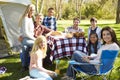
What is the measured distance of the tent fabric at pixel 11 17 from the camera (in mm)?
9688

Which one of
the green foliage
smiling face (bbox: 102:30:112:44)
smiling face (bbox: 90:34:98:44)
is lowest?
the green foliage

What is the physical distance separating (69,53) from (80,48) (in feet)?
0.85

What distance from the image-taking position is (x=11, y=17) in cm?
988

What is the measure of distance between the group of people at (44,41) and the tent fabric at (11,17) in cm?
168

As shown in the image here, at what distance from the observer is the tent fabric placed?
9.69m

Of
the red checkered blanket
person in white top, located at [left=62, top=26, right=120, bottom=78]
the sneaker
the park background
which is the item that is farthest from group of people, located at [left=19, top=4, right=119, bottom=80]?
the park background

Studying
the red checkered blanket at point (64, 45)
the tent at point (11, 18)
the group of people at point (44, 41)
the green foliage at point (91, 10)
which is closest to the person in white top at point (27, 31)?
the group of people at point (44, 41)

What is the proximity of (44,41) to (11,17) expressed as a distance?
4153 millimetres

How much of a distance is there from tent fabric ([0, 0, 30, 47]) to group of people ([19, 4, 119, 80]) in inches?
66.2

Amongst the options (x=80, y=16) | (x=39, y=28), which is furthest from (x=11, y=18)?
(x=80, y=16)

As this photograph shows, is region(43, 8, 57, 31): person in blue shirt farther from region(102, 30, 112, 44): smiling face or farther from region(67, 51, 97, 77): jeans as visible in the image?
region(102, 30, 112, 44): smiling face

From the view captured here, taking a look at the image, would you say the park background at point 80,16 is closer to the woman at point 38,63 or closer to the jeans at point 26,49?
the jeans at point 26,49

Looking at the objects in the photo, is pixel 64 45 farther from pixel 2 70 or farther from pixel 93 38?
pixel 2 70

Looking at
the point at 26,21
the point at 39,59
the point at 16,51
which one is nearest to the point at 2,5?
the point at 16,51
